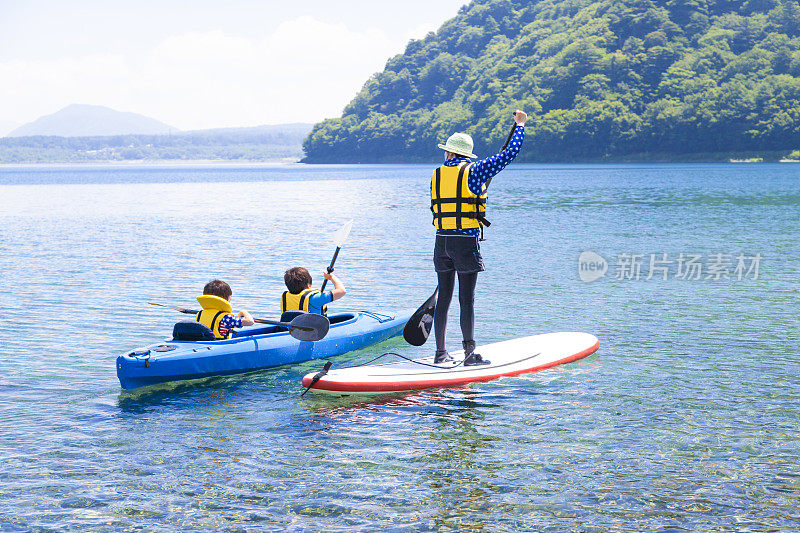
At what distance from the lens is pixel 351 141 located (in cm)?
19012

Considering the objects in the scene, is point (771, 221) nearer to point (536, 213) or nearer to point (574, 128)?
point (536, 213)

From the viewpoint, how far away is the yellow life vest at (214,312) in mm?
9109

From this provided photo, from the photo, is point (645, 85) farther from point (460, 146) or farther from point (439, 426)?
point (439, 426)

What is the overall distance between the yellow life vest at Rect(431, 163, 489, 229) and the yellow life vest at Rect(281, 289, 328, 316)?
8.05 feet

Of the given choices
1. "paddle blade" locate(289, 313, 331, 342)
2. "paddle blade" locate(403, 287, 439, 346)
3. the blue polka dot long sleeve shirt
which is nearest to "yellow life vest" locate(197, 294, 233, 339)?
"paddle blade" locate(289, 313, 331, 342)

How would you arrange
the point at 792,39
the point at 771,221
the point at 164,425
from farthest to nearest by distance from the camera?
the point at 792,39, the point at 771,221, the point at 164,425

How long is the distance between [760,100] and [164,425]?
110 m

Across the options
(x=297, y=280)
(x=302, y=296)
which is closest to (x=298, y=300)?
(x=302, y=296)

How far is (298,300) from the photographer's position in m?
9.88

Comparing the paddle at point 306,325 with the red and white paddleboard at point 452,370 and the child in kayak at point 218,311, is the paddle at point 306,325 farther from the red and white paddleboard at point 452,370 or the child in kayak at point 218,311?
the red and white paddleboard at point 452,370

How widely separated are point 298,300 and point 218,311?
1077 millimetres

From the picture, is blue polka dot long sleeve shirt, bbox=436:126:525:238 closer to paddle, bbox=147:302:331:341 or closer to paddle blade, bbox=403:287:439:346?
paddle blade, bbox=403:287:439:346

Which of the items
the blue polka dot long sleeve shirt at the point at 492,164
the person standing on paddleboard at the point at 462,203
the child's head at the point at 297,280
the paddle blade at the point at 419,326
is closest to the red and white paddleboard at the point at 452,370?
the paddle blade at the point at 419,326

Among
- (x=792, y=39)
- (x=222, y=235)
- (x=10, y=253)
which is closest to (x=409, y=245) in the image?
(x=222, y=235)
